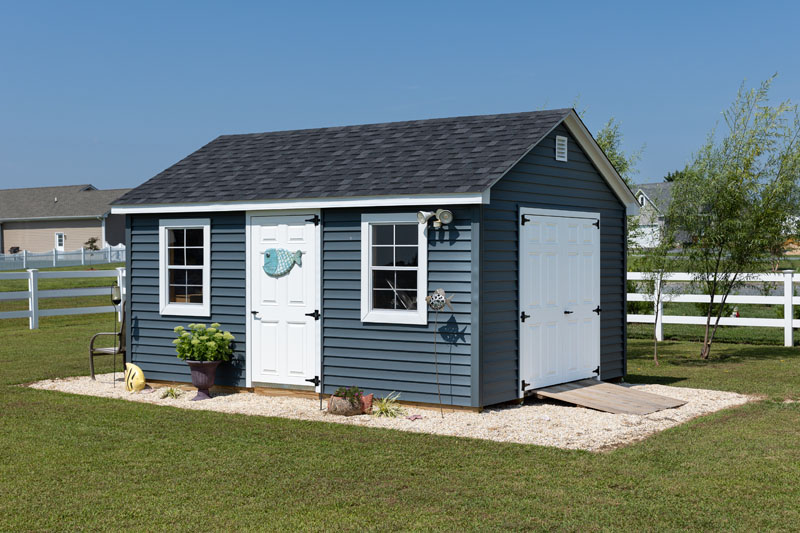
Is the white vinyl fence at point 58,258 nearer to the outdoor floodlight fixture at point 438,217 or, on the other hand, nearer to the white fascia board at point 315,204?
the white fascia board at point 315,204

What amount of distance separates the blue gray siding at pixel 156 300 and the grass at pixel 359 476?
Result: 4.75ft

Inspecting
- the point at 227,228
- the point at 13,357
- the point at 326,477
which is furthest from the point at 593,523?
the point at 13,357

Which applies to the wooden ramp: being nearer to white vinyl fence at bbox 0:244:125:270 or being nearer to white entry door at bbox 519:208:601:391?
white entry door at bbox 519:208:601:391

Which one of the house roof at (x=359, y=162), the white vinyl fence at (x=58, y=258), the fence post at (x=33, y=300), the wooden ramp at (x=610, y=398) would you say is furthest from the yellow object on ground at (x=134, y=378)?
the white vinyl fence at (x=58, y=258)

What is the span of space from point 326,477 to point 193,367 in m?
4.33

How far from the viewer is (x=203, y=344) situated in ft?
35.0

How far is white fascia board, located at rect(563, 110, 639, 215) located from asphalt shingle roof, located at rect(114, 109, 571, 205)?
0.90 feet

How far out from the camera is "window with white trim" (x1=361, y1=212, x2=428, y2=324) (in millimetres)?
9820

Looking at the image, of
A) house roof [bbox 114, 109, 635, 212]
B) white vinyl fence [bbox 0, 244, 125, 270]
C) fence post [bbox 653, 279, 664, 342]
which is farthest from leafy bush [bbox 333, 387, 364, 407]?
white vinyl fence [bbox 0, 244, 125, 270]

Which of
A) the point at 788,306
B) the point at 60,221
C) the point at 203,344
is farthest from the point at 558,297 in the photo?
the point at 60,221

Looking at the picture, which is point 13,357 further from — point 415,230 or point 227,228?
point 415,230

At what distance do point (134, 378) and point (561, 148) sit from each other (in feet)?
20.2

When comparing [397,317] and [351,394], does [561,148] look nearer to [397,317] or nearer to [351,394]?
[397,317]

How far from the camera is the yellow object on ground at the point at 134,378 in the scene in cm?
1134
